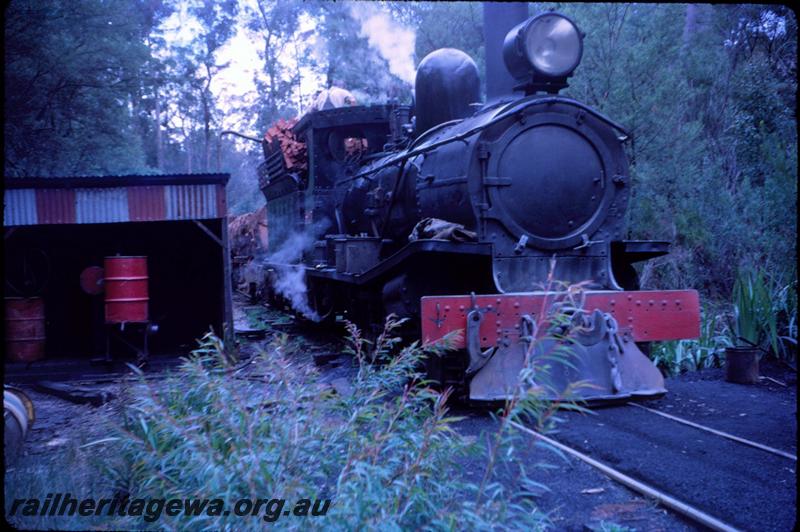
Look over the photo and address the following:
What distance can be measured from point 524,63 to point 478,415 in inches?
119

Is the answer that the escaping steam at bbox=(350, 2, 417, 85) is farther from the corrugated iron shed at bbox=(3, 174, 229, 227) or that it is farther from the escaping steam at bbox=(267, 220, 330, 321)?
the corrugated iron shed at bbox=(3, 174, 229, 227)

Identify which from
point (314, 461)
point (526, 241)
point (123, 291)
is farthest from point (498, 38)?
point (123, 291)

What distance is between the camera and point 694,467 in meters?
3.91

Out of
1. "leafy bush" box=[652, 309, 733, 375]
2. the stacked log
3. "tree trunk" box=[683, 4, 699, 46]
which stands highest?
"tree trunk" box=[683, 4, 699, 46]

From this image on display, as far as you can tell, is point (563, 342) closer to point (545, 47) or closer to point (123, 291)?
point (545, 47)

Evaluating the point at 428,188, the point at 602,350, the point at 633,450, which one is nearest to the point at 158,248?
the point at 428,188

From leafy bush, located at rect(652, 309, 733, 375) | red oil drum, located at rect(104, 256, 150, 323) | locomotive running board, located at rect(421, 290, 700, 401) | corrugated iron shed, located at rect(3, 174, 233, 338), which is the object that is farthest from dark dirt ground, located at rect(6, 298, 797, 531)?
corrugated iron shed, located at rect(3, 174, 233, 338)

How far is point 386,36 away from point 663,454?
390 inches

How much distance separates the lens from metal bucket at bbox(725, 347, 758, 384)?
253 inches

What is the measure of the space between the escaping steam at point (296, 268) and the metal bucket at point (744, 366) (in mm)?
5432

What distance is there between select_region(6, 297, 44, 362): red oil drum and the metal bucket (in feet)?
28.7

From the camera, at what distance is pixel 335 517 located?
2.53m

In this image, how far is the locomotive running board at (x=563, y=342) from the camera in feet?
16.5

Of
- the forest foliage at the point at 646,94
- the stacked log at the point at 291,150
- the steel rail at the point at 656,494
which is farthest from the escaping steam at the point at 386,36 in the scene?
the steel rail at the point at 656,494
